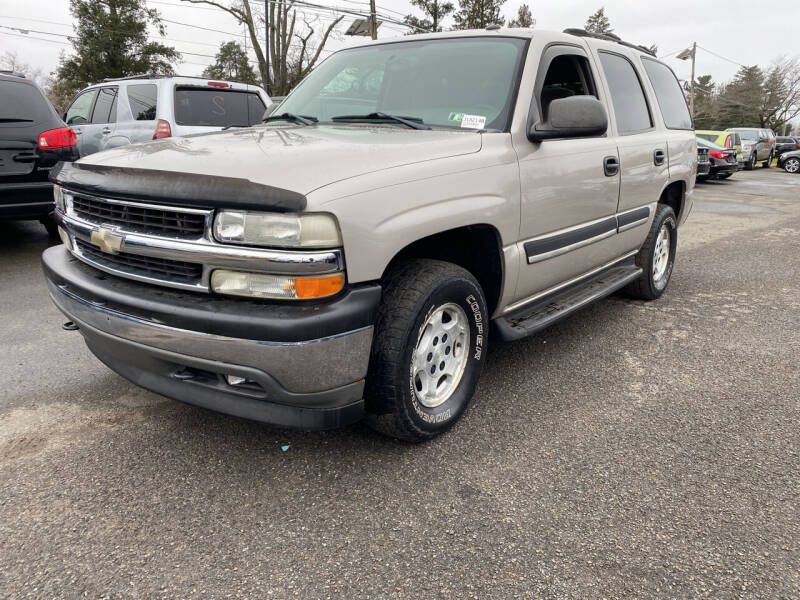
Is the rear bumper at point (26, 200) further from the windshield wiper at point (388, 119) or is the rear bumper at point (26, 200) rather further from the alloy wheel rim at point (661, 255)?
the alloy wheel rim at point (661, 255)

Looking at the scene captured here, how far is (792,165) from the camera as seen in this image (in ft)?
77.5

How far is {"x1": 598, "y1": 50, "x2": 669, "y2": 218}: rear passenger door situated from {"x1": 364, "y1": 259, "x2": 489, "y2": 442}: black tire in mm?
1823

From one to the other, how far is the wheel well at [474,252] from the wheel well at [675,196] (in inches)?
110

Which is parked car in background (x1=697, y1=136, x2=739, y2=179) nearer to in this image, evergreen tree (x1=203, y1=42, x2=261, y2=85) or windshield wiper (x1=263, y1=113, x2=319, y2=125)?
windshield wiper (x1=263, y1=113, x2=319, y2=125)

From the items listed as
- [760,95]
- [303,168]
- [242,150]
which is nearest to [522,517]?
[303,168]

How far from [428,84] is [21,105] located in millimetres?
4643

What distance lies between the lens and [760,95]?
208 feet

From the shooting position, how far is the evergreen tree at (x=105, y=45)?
35.0 m

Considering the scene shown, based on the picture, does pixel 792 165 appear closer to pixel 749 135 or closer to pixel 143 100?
pixel 749 135

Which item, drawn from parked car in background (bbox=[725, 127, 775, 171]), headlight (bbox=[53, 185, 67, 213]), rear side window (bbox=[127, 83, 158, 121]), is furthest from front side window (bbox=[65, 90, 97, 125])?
parked car in background (bbox=[725, 127, 775, 171])

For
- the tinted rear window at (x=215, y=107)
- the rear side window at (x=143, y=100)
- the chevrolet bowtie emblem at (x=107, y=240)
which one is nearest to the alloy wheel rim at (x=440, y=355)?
the chevrolet bowtie emblem at (x=107, y=240)

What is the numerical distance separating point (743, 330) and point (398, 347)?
3.15 m

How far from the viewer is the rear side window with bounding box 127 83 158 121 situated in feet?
23.4

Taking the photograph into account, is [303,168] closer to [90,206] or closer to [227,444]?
[90,206]
